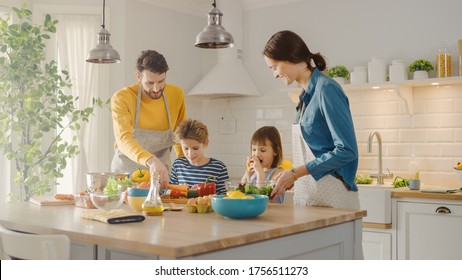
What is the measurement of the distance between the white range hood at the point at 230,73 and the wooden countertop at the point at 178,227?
2.77 m

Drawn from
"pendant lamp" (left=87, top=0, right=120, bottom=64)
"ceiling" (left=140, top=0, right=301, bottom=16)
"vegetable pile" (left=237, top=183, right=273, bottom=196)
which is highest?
"ceiling" (left=140, top=0, right=301, bottom=16)

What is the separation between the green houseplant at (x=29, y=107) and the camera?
13.6ft

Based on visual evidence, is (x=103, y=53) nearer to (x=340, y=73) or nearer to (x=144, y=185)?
(x=144, y=185)

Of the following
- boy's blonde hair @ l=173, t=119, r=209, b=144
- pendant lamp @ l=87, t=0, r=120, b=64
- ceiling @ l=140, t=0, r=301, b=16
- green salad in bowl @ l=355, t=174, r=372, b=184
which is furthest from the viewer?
ceiling @ l=140, t=0, r=301, b=16

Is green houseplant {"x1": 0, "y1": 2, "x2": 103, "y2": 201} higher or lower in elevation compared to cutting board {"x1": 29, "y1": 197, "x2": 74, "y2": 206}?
higher

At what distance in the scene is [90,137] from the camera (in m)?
4.72

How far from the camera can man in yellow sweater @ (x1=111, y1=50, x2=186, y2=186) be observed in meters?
3.21

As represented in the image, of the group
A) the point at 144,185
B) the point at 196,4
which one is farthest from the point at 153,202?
the point at 196,4

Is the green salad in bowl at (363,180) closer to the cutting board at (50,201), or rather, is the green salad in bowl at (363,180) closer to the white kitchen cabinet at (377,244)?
the white kitchen cabinet at (377,244)

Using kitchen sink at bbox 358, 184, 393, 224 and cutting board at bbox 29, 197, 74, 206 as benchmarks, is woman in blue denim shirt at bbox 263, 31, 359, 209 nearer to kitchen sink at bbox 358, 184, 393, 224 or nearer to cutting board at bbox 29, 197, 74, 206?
cutting board at bbox 29, 197, 74, 206

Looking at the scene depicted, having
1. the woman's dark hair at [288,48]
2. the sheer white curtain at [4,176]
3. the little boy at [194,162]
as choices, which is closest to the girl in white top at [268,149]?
the little boy at [194,162]

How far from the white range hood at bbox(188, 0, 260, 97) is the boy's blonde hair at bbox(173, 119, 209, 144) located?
1.76 meters

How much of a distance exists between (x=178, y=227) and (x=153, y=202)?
36 cm

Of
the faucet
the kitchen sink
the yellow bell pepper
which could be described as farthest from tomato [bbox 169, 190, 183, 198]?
the faucet
